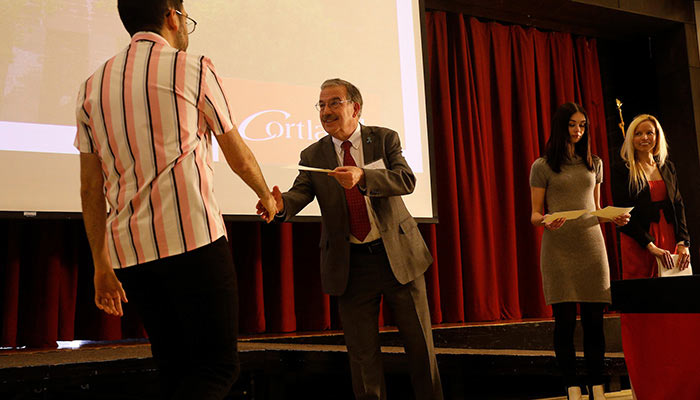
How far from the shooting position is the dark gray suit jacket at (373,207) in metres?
1.97

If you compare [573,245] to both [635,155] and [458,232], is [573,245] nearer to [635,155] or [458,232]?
[635,155]

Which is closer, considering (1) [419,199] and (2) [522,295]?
(1) [419,199]

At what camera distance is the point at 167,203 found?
1.21 m

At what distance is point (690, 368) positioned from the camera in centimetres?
157

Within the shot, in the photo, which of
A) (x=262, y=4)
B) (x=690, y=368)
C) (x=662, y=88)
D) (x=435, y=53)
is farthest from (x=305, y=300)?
(x=662, y=88)

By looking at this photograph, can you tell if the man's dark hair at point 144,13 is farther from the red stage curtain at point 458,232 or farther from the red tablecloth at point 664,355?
the red stage curtain at point 458,232

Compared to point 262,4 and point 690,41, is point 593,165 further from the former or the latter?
point 690,41

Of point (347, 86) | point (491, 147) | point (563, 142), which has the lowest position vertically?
point (563, 142)

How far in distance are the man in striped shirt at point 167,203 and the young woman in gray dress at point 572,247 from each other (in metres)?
1.68

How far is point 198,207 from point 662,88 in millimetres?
5161

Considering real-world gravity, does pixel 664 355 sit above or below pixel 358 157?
below

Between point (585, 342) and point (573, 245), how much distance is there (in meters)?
0.39

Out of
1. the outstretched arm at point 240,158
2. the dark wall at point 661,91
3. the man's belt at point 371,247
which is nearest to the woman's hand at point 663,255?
the man's belt at point 371,247

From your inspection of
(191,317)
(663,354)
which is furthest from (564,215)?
(191,317)
